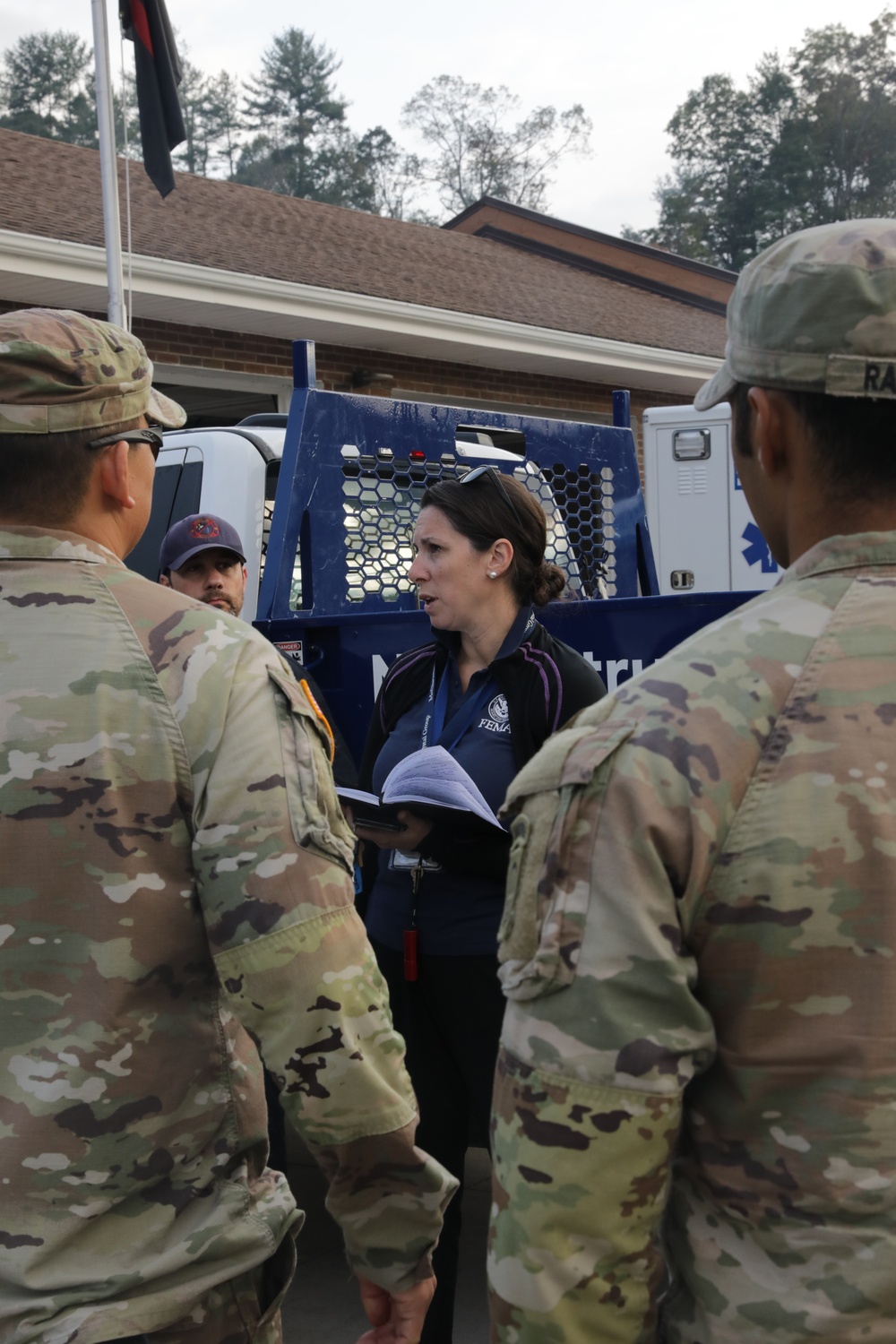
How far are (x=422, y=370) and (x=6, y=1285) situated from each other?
38.7 ft

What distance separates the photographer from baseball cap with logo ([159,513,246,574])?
13.1 feet

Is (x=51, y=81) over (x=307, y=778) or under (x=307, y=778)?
over

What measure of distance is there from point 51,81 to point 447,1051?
146ft

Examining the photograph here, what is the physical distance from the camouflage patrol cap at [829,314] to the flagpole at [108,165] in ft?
24.3

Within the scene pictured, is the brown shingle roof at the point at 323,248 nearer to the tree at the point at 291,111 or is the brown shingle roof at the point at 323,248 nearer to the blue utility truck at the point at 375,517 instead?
the blue utility truck at the point at 375,517

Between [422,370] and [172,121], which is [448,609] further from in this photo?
[422,370]

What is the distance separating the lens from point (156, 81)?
884 cm

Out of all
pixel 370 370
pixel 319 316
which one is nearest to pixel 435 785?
pixel 319 316

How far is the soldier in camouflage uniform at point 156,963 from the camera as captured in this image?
1516 millimetres

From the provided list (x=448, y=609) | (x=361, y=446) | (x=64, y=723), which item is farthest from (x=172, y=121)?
(x=64, y=723)

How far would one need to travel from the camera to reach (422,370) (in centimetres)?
1273

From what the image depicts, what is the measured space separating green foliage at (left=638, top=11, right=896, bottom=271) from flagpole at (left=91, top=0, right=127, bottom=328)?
39164 mm

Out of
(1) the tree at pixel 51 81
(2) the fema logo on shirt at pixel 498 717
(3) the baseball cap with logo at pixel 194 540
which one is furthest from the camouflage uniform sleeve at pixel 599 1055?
(1) the tree at pixel 51 81

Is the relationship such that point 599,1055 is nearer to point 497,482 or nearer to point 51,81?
point 497,482
